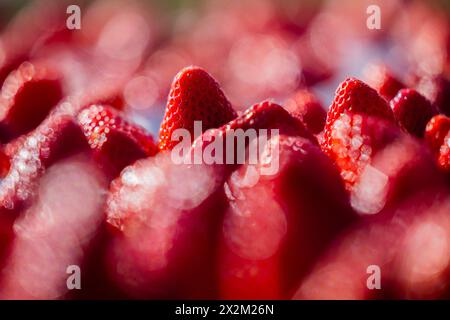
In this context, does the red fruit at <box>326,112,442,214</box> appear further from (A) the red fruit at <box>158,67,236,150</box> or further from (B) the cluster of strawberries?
(A) the red fruit at <box>158,67,236,150</box>

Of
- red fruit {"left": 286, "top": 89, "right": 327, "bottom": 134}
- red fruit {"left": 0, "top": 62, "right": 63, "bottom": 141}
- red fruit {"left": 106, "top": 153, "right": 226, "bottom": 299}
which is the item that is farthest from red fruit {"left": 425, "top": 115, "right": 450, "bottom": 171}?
red fruit {"left": 0, "top": 62, "right": 63, "bottom": 141}

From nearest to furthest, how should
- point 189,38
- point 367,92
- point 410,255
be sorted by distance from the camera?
point 410,255
point 367,92
point 189,38

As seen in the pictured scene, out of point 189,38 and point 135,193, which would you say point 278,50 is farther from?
point 135,193

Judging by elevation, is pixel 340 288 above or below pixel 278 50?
below

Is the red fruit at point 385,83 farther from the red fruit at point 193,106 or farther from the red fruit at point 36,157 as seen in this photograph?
the red fruit at point 36,157

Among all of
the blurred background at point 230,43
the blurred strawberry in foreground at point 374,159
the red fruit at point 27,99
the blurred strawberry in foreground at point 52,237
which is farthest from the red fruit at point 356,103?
the red fruit at point 27,99

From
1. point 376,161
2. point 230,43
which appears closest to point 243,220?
point 376,161

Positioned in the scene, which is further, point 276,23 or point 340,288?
point 276,23
